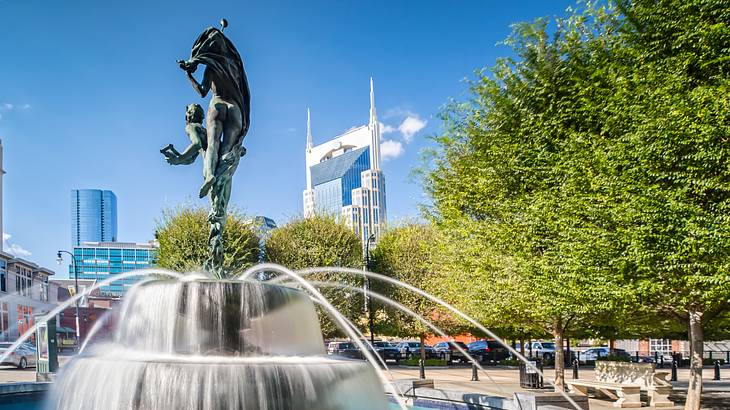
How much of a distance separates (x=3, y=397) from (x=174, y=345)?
38.2 feet

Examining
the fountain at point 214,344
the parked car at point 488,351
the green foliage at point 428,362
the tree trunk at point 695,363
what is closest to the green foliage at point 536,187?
the tree trunk at point 695,363

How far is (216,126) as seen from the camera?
11.7 metres

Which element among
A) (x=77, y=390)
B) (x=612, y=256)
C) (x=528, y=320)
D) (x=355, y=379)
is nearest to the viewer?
(x=77, y=390)

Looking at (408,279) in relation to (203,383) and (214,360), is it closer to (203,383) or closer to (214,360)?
(214,360)

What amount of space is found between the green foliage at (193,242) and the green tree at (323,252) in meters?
2.21

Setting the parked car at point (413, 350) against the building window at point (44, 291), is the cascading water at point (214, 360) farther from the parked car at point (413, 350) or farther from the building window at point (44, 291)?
the building window at point (44, 291)

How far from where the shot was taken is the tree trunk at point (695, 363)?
13945mm

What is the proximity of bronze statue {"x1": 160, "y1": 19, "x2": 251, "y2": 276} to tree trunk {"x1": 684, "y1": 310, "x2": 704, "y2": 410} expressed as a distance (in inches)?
415

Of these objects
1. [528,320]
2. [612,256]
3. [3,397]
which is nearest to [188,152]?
[612,256]

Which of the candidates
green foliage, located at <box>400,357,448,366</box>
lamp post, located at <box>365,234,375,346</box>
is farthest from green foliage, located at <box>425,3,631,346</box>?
green foliage, located at <box>400,357,448,366</box>

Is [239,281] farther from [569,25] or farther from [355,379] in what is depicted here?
[569,25]

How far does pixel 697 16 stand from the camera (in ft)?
47.3

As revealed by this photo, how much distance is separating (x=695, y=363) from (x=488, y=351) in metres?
32.4

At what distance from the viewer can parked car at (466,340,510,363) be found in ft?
148
